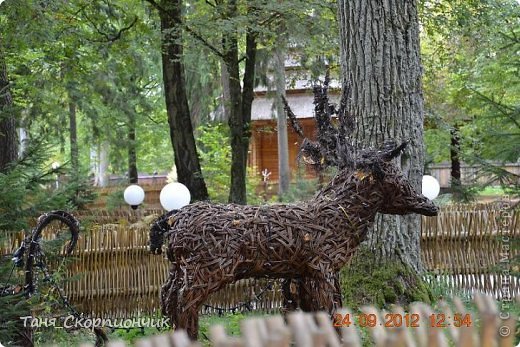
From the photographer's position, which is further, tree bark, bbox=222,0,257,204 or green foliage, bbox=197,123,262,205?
green foliage, bbox=197,123,262,205

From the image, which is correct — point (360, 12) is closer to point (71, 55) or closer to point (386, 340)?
point (386, 340)

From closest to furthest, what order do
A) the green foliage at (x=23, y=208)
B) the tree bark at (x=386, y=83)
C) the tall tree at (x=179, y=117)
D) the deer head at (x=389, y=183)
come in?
the deer head at (x=389, y=183), the green foliage at (x=23, y=208), the tree bark at (x=386, y=83), the tall tree at (x=179, y=117)

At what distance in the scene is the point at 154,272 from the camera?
8617 millimetres

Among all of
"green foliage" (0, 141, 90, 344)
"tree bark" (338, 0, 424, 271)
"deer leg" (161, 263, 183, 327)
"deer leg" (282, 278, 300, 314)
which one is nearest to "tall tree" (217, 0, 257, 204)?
"green foliage" (0, 141, 90, 344)

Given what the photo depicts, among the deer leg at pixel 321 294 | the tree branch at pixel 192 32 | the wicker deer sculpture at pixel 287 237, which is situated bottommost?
the deer leg at pixel 321 294

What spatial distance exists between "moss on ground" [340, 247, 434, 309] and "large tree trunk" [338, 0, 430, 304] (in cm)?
8

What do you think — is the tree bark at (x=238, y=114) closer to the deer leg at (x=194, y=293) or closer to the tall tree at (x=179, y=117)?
the tall tree at (x=179, y=117)

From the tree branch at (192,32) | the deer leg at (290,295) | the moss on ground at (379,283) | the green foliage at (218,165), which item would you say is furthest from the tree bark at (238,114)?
the deer leg at (290,295)

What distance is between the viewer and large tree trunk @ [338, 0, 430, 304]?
604 cm

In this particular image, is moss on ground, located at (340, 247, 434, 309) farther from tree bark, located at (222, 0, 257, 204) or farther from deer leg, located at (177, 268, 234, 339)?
tree bark, located at (222, 0, 257, 204)

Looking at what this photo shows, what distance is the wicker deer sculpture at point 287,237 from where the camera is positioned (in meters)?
4.16

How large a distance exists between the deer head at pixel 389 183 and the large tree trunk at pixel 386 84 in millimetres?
1642

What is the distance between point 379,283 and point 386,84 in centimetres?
193

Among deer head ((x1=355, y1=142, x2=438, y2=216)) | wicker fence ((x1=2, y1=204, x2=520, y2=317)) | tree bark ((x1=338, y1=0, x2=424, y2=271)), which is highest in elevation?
tree bark ((x1=338, y1=0, x2=424, y2=271))
